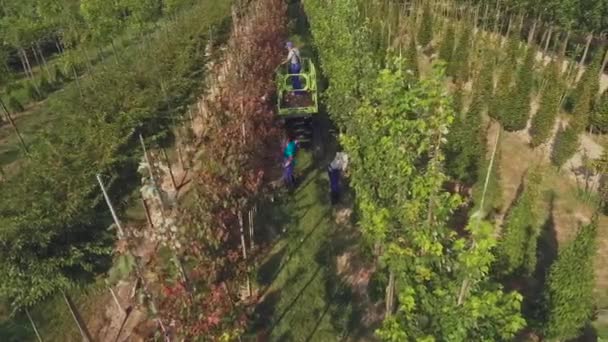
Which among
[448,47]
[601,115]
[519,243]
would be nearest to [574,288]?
[519,243]

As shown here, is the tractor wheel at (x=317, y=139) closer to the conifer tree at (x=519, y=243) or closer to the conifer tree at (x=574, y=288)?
the conifer tree at (x=519, y=243)

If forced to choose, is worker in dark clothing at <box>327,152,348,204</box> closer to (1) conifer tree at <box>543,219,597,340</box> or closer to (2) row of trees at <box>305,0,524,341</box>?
(2) row of trees at <box>305,0,524,341</box>

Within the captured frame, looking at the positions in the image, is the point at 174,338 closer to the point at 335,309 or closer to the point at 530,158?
the point at 335,309

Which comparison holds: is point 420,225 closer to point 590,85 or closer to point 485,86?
point 485,86

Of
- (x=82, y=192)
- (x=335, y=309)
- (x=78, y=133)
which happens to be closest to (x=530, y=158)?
(x=335, y=309)

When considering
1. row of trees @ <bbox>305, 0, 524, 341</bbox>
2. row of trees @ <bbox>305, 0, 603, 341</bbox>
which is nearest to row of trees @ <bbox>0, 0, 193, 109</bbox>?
row of trees @ <bbox>305, 0, 603, 341</bbox>

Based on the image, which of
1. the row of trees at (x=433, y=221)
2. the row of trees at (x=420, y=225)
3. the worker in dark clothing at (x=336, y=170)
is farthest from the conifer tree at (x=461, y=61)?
the row of trees at (x=420, y=225)
